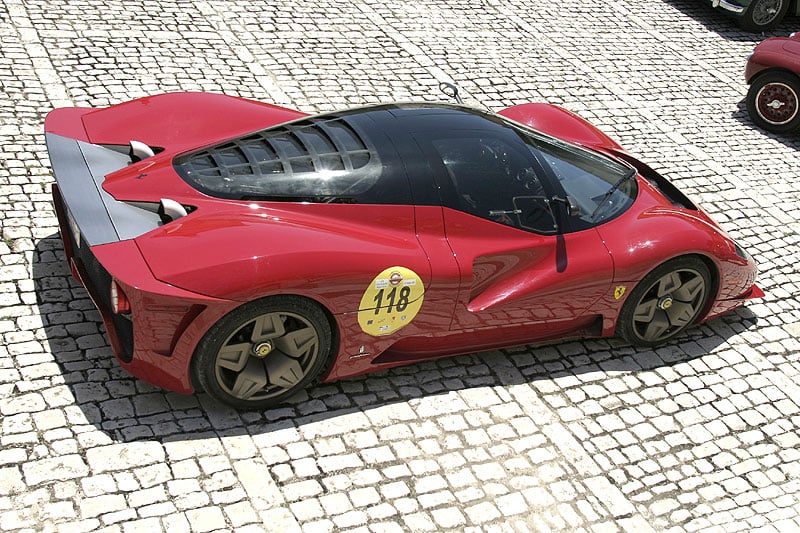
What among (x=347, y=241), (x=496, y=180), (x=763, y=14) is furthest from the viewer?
(x=763, y=14)

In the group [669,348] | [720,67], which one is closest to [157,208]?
[669,348]

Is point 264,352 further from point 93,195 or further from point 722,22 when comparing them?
point 722,22

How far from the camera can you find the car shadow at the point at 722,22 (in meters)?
12.8

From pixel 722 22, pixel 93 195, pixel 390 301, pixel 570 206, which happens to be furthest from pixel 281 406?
pixel 722 22

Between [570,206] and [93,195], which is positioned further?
[570,206]

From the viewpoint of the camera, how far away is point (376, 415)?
539cm

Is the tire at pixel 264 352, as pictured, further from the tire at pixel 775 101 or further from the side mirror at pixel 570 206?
the tire at pixel 775 101

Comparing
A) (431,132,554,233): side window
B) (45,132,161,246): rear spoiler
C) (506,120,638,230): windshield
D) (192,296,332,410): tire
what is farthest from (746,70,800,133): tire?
(45,132,161,246): rear spoiler

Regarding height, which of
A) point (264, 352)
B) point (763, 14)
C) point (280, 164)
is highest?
point (763, 14)

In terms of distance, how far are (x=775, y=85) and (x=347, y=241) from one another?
696 cm

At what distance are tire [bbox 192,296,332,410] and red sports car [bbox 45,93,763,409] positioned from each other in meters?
0.01

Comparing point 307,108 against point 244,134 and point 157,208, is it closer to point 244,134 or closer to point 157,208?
point 244,134

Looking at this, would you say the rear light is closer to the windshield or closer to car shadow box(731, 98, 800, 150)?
the windshield

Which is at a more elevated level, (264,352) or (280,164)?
(280,164)
